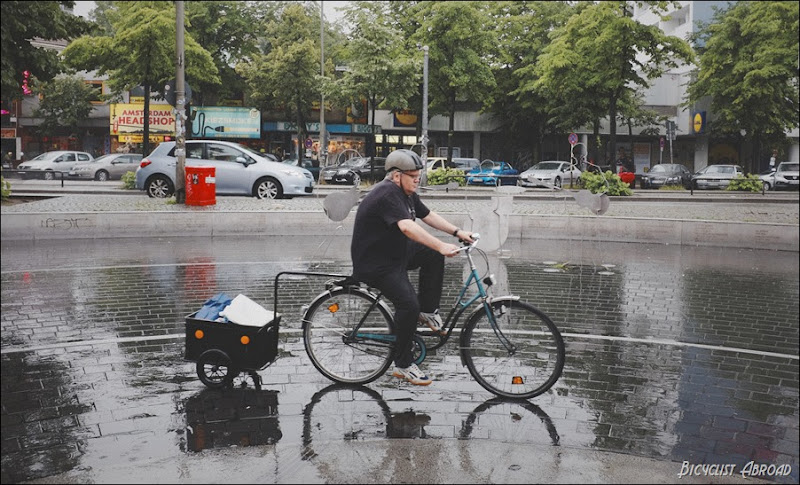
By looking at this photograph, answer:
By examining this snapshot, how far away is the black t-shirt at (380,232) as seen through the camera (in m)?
5.20

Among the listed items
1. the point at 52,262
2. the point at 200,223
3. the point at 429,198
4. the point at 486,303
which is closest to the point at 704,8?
the point at 429,198

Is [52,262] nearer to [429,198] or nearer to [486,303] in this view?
[486,303]

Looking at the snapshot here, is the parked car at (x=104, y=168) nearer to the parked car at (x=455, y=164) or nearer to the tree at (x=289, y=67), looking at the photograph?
the tree at (x=289, y=67)

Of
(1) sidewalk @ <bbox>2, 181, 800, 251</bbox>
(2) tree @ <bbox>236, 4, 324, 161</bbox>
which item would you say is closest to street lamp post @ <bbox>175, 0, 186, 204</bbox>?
(1) sidewalk @ <bbox>2, 181, 800, 251</bbox>

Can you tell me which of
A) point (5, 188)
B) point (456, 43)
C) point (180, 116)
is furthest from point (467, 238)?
point (456, 43)

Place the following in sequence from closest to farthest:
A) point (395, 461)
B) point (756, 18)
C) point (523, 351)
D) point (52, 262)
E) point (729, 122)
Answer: point (395, 461) < point (523, 351) < point (756, 18) < point (52, 262) < point (729, 122)

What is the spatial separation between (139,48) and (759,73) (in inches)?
1016

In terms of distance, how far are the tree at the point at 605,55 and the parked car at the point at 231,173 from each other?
15598mm

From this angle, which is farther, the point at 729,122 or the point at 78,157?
the point at 78,157

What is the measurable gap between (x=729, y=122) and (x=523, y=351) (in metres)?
10.2

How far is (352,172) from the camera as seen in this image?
36094 millimetres

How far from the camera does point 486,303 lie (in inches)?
214

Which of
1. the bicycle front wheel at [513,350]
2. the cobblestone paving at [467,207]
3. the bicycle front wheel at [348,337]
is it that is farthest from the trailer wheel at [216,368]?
the cobblestone paving at [467,207]

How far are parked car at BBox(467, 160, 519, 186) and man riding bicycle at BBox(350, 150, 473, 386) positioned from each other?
732 inches
